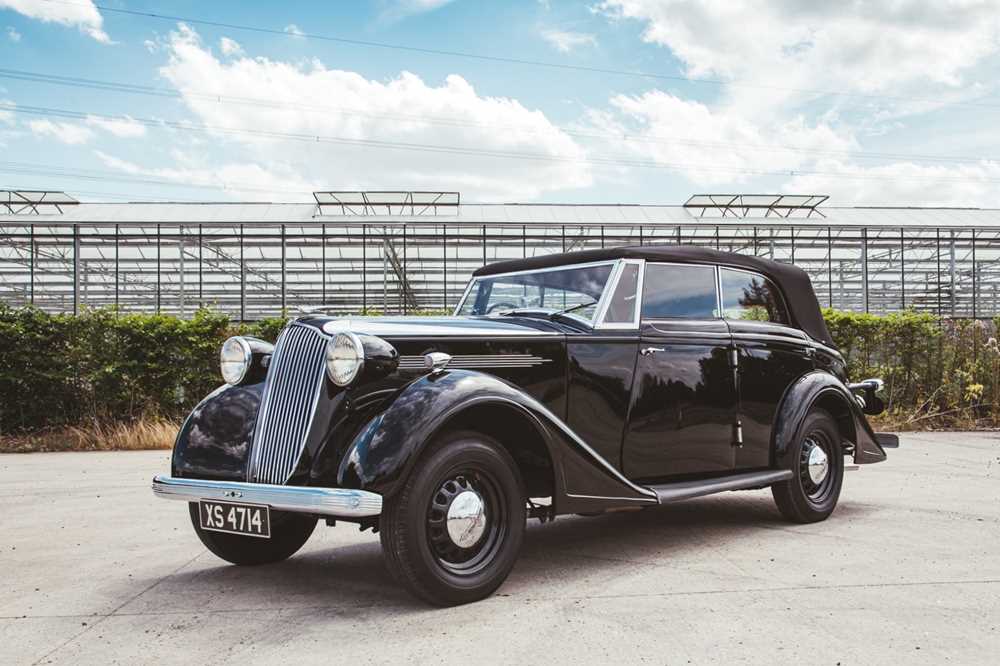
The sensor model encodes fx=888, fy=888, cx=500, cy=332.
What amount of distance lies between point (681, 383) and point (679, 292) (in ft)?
1.98

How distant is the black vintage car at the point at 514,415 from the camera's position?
3.94 m

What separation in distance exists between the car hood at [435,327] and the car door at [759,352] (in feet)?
4.93

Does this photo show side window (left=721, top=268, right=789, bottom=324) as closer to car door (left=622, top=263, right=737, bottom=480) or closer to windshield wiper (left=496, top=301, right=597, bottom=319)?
car door (left=622, top=263, right=737, bottom=480)

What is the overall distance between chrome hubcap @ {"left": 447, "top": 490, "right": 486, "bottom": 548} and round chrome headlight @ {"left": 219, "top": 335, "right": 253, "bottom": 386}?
152 cm

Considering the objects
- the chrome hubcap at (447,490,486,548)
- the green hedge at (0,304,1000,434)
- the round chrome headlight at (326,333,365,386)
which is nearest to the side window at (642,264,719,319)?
the chrome hubcap at (447,490,486,548)

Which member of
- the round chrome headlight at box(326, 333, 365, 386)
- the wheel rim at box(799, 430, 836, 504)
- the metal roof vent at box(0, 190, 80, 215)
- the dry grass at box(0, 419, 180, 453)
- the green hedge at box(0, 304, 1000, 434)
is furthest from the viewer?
the metal roof vent at box(0, 190, 80, 215)

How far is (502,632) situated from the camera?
3.60 metres

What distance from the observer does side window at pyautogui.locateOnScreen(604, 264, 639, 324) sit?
5082 mm

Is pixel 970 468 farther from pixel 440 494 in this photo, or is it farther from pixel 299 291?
pixel 299 291

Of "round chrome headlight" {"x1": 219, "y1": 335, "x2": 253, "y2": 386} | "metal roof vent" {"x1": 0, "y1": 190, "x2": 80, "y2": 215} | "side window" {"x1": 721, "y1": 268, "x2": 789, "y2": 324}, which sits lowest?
"round chrome headlight" {"x1": 219, "y1": 335, "x2": 253, "y2": 386}

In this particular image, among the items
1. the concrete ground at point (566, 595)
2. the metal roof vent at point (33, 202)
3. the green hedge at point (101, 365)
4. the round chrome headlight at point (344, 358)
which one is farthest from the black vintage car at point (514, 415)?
the metal roof vent at point (33, 202)

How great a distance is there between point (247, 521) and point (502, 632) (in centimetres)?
128

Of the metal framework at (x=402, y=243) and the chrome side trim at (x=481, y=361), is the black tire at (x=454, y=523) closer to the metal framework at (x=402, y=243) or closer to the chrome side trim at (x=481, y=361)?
the chrome side trim at (x=481, y=361)

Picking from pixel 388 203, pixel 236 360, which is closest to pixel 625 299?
pixel 236 360
